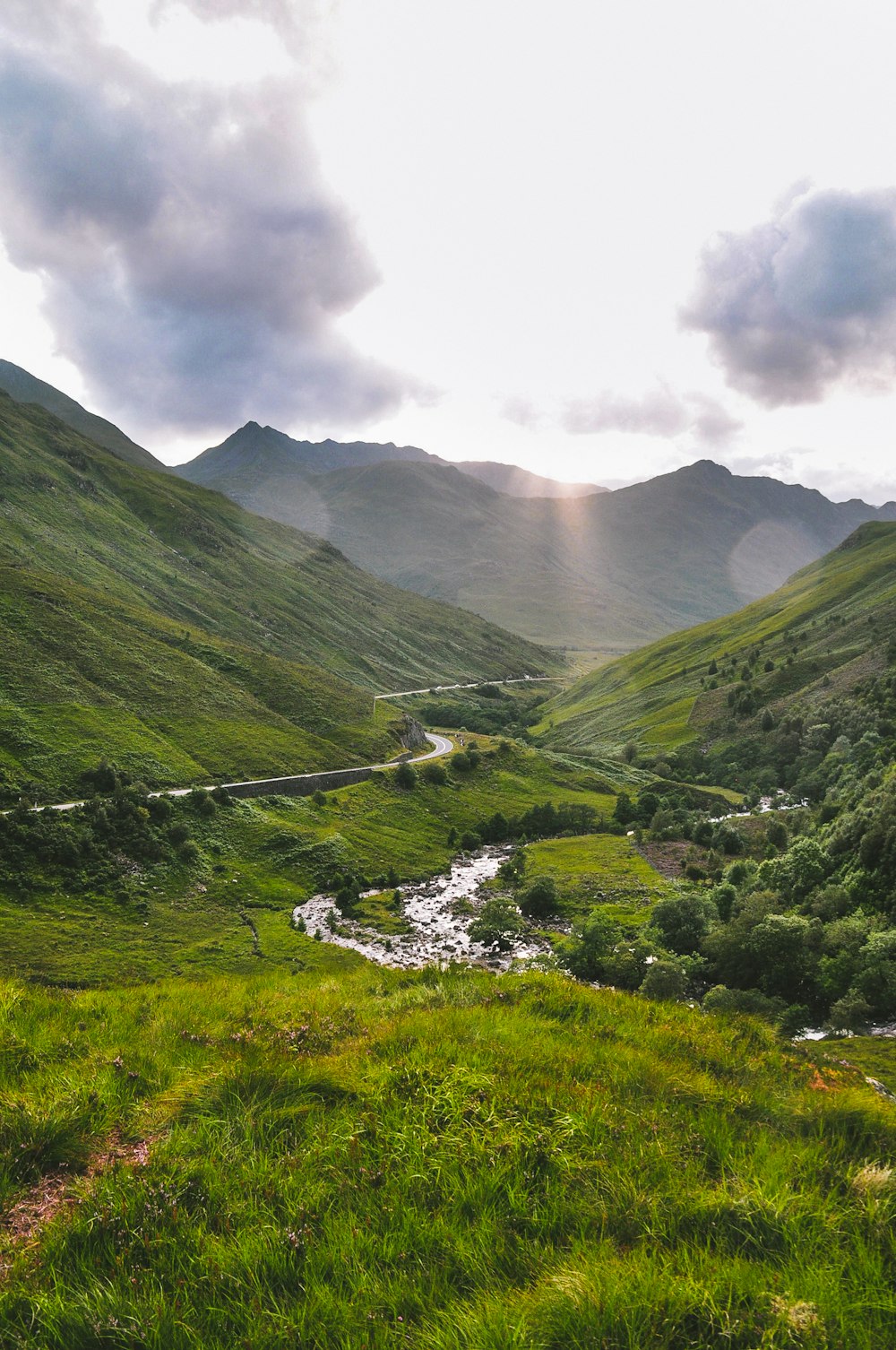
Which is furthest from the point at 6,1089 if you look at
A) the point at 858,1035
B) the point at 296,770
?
the point at 296,770

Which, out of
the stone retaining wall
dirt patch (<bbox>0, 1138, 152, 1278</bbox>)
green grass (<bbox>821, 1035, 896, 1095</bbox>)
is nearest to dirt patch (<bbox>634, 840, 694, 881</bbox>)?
green grass (<bbox>821, 1035, 896, 1095</bbox>)

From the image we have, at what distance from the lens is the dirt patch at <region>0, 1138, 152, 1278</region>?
5.34 meters

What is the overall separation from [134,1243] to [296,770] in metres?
110

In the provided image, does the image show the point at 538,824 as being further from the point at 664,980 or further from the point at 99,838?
the point at 99,838

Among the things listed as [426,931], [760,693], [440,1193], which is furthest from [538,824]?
[440,1193]

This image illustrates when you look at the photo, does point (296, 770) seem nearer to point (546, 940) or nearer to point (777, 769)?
point (546, 940)

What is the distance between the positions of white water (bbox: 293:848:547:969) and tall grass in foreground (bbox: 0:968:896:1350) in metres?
46.8

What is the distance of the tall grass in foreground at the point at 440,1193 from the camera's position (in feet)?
14.2

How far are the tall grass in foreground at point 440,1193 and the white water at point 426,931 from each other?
46.8 meters

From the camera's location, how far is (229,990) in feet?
50.0

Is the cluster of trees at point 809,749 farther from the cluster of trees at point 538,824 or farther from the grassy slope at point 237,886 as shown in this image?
the cluster of trees at point 538,824

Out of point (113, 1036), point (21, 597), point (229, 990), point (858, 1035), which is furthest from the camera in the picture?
point (21, 597)

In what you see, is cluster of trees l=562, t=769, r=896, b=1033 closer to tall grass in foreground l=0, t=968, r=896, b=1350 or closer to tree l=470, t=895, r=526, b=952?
tree l=470, t=895, r=526, b=952

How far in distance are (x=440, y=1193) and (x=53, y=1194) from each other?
12.4 ft
